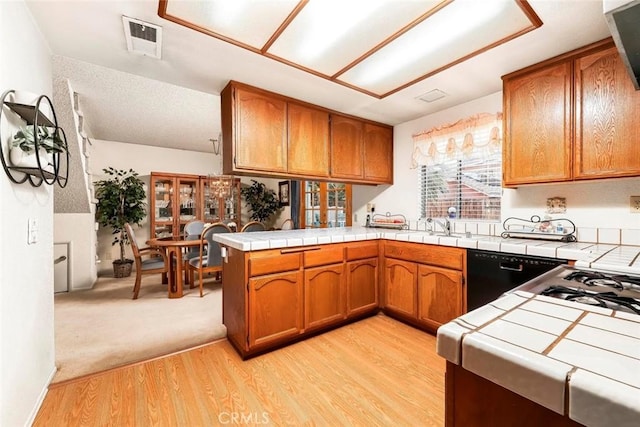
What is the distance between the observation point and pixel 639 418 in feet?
1.07

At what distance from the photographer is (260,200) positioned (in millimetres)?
6293

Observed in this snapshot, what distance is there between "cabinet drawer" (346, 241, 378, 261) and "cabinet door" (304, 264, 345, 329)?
15 centimetres

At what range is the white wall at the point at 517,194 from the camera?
1932 mm

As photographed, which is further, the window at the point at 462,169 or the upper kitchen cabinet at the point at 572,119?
the window at the point at 462,169

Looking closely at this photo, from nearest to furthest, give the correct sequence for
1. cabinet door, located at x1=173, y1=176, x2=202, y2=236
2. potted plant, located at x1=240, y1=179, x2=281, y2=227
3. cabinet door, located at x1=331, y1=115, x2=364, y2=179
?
1. cabinet door, located at x1=331, y1=115, x2=364, y2=179
2. cabinet door, located at x1=173, y1=176, x2=202, y2=236
3. potted plant, located at x1=240, y1=179, x2=281, y2=227

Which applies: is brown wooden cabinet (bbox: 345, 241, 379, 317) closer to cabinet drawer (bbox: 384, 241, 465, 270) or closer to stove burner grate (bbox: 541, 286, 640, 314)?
cabinet drawer (bbox: 384, 241, 465, 270)

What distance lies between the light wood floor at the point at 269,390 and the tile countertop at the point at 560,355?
1228mm

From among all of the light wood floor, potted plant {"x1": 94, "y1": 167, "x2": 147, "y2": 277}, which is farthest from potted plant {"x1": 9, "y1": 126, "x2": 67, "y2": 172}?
potted plant {"x1": 94, "y1": 167, "x2": 147, "y2": 277}

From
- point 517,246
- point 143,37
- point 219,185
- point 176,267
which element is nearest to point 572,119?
point 517,246

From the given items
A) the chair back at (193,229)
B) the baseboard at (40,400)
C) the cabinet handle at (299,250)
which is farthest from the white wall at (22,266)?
the chair back at (193,229)

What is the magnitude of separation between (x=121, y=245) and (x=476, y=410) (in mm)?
5549

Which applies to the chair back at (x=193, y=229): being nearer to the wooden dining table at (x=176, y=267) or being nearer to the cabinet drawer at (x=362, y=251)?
the wooden dining table at (x=176, y=267)

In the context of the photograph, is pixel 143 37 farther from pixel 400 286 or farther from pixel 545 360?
pixel 400 286

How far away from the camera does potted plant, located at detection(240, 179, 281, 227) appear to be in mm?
6281
